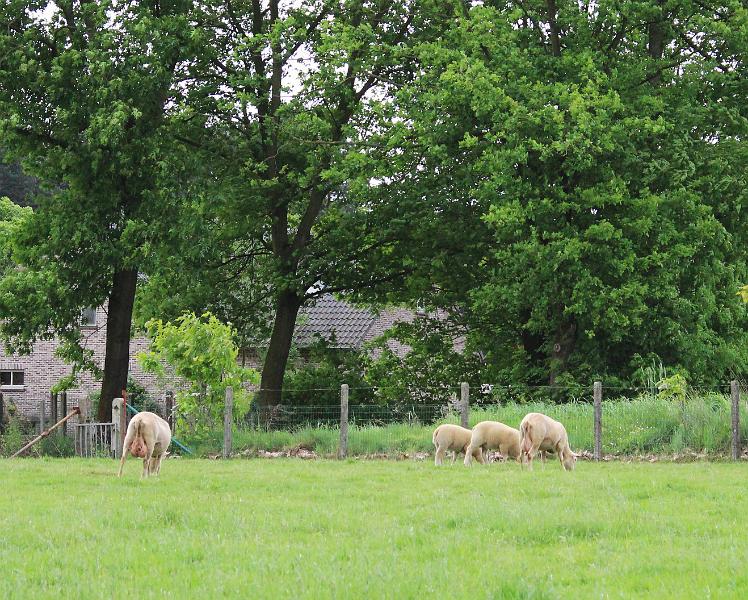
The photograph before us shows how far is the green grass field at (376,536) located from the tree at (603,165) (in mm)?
12308

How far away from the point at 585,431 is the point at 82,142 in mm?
14170

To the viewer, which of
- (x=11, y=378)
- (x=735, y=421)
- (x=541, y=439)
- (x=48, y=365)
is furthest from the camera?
(x=11, y=378)

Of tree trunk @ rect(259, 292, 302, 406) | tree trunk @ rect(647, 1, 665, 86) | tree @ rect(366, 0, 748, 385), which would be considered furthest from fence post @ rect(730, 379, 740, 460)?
tree trunk @ rect(259, 292, 302, 406)

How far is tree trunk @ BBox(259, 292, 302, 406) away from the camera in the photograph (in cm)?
3684

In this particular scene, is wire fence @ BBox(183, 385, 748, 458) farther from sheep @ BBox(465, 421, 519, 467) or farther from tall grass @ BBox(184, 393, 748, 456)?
sheep @ BBox(465, 421, 519, 467)

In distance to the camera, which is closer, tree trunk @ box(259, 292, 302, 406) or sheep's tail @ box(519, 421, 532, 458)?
sheep's tail @ box(519, 421, 532, 458)

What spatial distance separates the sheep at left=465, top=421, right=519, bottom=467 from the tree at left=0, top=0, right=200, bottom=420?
1153 centimetres

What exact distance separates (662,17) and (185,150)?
523 inches

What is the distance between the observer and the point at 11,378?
2079 inches

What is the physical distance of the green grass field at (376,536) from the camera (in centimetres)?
907

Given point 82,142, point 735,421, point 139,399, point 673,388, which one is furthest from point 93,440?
point 735,421

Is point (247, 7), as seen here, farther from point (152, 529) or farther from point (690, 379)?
point (152, 529)

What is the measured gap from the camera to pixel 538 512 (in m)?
13.0

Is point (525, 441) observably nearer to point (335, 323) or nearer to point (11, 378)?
point (335, 323)
